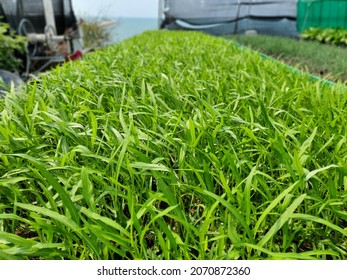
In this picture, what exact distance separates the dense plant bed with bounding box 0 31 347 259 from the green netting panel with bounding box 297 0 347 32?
1062 centimetres

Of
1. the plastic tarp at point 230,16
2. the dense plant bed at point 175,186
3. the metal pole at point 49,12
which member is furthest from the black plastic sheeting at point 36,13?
the plastic tarp at point 230,16

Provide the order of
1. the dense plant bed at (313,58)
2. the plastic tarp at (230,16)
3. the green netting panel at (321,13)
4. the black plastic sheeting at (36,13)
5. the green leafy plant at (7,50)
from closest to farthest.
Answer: the dense plant bed at (313,58) < the green leafy plant at (7,50) < the black plastic sheeting at (36,13) < the green netting panel at (321,13) < the plastic tarp at (230,16)

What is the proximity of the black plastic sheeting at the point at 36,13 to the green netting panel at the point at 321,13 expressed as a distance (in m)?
7.71

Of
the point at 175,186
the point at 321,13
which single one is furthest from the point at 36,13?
the point at 321,13

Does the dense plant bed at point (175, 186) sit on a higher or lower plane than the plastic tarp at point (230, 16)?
higher

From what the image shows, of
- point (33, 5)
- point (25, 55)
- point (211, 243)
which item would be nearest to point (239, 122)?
point (211, 243)

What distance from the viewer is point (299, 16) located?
13.3 m

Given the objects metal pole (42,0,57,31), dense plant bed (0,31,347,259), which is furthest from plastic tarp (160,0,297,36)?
dense plant bed (0,31,347,259)

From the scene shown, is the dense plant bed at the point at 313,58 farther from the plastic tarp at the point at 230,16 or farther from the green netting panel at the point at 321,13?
the plastic tarp at the point at 230,16

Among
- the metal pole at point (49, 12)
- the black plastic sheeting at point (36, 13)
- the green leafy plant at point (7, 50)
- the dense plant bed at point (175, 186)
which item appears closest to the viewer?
the dense plant bed at point (175, 186)

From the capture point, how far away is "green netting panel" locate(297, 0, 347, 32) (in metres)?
10.9

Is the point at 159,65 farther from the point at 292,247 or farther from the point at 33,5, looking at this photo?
the point at 33,5

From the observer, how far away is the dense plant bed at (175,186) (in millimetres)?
885

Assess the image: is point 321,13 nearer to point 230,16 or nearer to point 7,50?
point 230,16
